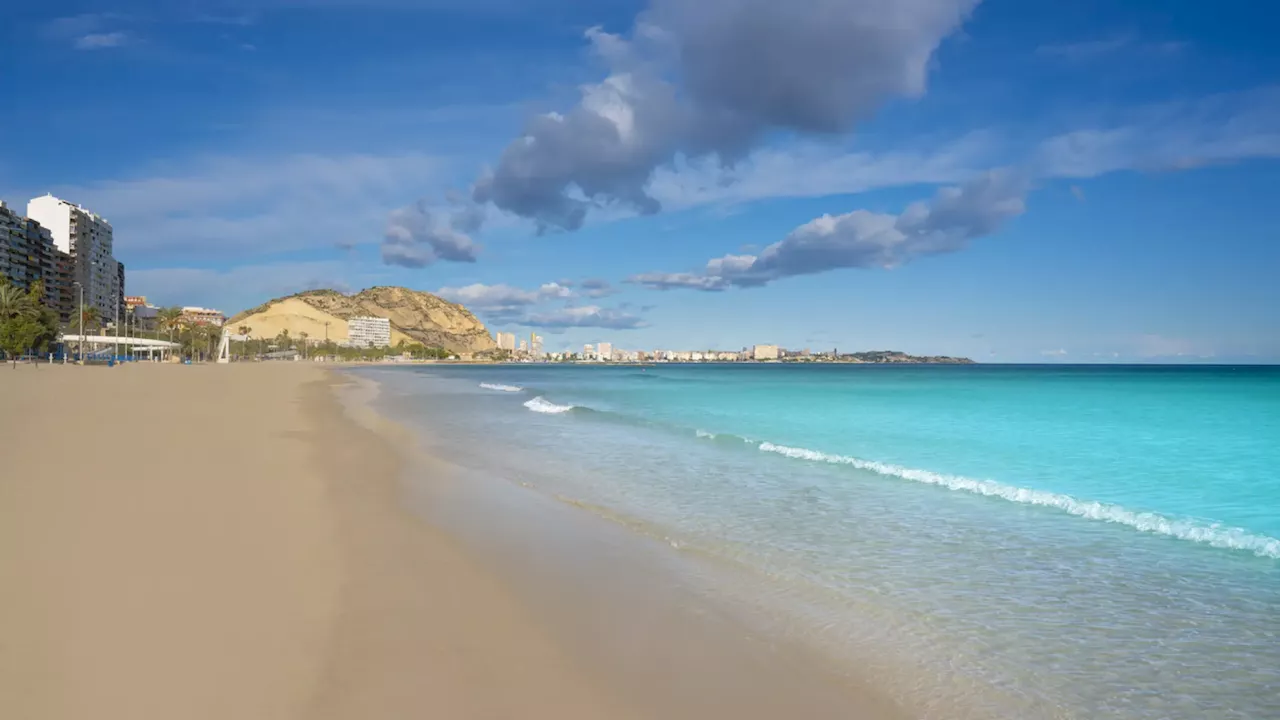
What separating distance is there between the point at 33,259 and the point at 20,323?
57.0m

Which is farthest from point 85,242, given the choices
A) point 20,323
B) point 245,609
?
point 245,609

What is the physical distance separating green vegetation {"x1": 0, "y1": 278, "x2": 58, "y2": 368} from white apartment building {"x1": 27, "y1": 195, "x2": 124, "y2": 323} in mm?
59398

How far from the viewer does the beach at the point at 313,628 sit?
3689mm

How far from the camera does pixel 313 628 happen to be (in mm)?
4656

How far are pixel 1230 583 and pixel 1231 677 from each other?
8.71ft

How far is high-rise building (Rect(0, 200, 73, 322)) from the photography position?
331 ft

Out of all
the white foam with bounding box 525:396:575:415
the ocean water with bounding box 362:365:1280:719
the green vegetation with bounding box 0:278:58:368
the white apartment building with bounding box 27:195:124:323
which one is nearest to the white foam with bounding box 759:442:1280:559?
the ocean water with bounding box 362:365:1280:719

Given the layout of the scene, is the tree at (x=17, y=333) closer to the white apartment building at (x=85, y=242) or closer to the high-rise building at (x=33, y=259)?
the high-rise building at (x=33, y=259)

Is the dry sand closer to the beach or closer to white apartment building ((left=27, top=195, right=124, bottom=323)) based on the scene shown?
the beach

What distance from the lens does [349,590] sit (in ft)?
18.2

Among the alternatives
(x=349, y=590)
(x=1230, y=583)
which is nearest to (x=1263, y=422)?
(x=1230, y=583)

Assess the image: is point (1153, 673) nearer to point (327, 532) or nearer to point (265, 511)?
point (327, 532)

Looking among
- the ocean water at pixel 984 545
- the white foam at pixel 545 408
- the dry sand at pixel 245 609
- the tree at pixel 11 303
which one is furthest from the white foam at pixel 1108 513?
the tree at pixel 11 303

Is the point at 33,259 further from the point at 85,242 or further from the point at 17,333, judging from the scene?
the point at 17,333
